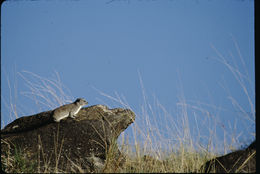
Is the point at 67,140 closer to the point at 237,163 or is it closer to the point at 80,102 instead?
the point at 80,102

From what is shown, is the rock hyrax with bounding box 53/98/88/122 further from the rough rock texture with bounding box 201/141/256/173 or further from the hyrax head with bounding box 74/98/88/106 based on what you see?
the rough rock texture with bounding box 201/141/256/173

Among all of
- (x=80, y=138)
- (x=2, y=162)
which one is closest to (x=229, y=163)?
(x=80, y=138)

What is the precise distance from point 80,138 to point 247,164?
7.99ft

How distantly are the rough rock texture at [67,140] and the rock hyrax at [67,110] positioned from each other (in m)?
0.09

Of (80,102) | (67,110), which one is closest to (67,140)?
(67,110)

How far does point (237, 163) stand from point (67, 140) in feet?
8.13

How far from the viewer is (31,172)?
472 cm

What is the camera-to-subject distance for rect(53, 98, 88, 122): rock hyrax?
5.18m

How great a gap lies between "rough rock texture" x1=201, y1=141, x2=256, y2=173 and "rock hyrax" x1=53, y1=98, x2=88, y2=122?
2.25 meters

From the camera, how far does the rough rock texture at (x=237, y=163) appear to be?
4.11 m

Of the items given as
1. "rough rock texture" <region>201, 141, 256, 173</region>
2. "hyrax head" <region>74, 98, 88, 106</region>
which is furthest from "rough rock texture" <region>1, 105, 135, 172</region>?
"rough rock texture" <region>201, 141, 256, 173</region>

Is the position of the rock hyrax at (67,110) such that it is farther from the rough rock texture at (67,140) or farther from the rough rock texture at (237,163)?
the rough rock texture at (237,163)

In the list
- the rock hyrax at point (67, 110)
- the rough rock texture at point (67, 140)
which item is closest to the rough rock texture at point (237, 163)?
the rough rock texture at point (67, 140)

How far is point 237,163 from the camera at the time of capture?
4188 mm
